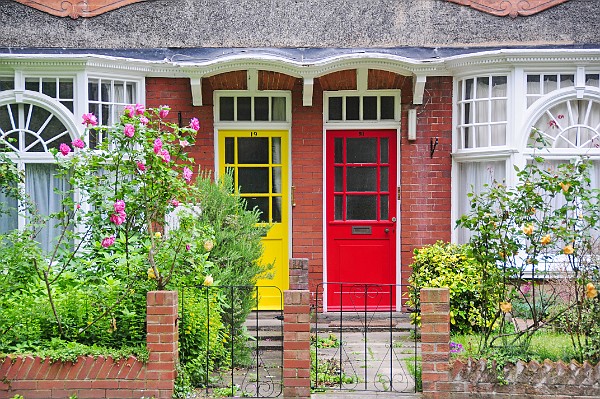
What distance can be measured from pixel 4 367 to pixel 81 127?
379 centimetres

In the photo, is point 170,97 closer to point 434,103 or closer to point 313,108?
point 313,108

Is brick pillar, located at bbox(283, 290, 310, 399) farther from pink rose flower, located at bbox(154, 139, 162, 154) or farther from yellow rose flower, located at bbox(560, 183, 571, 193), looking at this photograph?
yellow rose flower, located at bbox(560, 183, 571, 193)

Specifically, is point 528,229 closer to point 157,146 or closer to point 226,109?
point 157,146

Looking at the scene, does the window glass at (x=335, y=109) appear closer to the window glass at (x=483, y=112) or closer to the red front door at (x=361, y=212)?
the red front door at (x=361, y=212)

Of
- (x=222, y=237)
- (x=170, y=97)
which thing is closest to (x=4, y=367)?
(x=222, y=237)

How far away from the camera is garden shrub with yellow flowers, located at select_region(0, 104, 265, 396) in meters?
6.78

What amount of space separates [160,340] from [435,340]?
225 centimetres

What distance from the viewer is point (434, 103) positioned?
10125 mm

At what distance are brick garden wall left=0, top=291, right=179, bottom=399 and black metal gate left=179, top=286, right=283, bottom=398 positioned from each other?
416mm

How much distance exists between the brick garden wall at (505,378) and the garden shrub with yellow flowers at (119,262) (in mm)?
1997

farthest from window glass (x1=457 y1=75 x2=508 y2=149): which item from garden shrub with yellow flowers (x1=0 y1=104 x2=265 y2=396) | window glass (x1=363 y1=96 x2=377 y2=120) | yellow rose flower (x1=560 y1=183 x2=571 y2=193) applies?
garden shrub with yellow flowers (x1=0 y1=104 x2=265 y2=396)

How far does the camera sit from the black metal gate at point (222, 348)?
6.90 m

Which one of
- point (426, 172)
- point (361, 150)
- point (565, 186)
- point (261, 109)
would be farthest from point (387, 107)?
point (565, 186)

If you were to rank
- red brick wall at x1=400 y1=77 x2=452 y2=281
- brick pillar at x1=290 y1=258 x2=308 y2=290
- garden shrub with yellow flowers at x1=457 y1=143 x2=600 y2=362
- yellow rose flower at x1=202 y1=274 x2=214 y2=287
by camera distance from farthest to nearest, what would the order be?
red brick wall at x1=400 y1=77 x2=452 y2=281
brick pillar at x1=290 y1=258 x2=308 y2=290
yellow rose flower at x1=202 y1=274 x2=214 y2=287
garden shrub with yellow flowers at x1=457 y1=143 x2=600 y2=362
